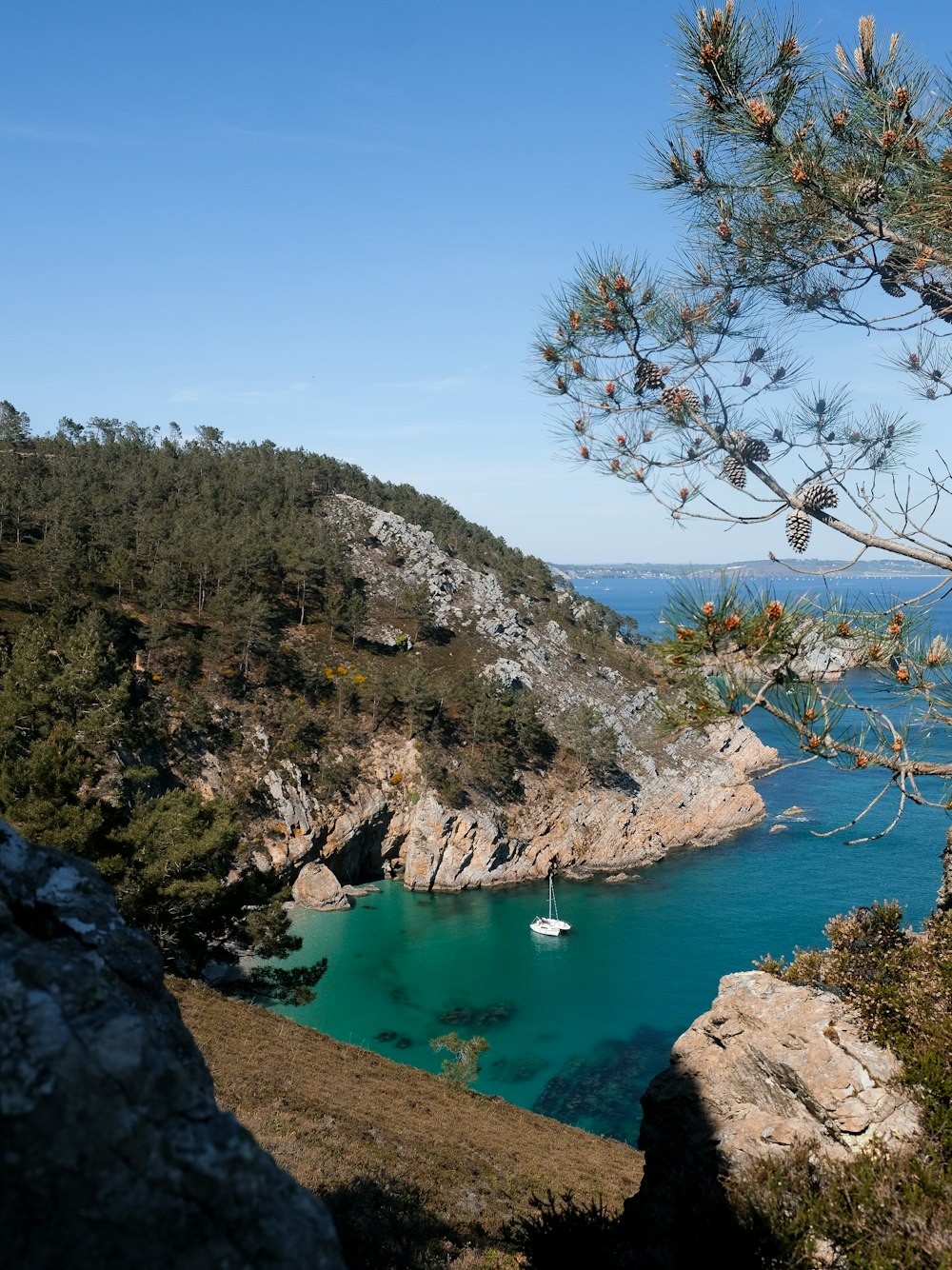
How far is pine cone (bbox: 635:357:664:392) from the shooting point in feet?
22.8

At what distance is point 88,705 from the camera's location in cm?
2811

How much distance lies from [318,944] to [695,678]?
37984 millimetres

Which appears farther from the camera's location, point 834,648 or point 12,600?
point 12,600

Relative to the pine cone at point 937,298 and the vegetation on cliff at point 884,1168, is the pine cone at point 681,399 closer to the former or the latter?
the pine cone at point 937,298

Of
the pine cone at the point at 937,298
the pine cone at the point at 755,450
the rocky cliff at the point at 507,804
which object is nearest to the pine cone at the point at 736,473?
the pine cone at the point at 755,450

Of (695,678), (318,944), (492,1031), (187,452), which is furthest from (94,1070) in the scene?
(187,452)

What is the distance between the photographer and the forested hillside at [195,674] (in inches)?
776

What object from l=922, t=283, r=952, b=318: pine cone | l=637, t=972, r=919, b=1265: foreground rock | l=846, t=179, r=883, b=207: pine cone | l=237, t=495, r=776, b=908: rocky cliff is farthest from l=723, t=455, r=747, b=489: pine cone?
l=237, t=495, r=776, b=908: rocky cliff

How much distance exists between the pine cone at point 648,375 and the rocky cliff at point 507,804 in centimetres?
3295

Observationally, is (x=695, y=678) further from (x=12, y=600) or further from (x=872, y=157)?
(x=12, y=600)

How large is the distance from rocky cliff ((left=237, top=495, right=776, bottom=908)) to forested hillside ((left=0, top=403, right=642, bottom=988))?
53.8 inches

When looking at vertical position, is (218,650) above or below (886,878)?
above

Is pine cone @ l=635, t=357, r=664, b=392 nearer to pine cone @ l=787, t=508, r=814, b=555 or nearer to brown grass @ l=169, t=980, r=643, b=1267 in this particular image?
pine cone @ l=787, t=508, r=814, b=555

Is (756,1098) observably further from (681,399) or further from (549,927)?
(549,927)
